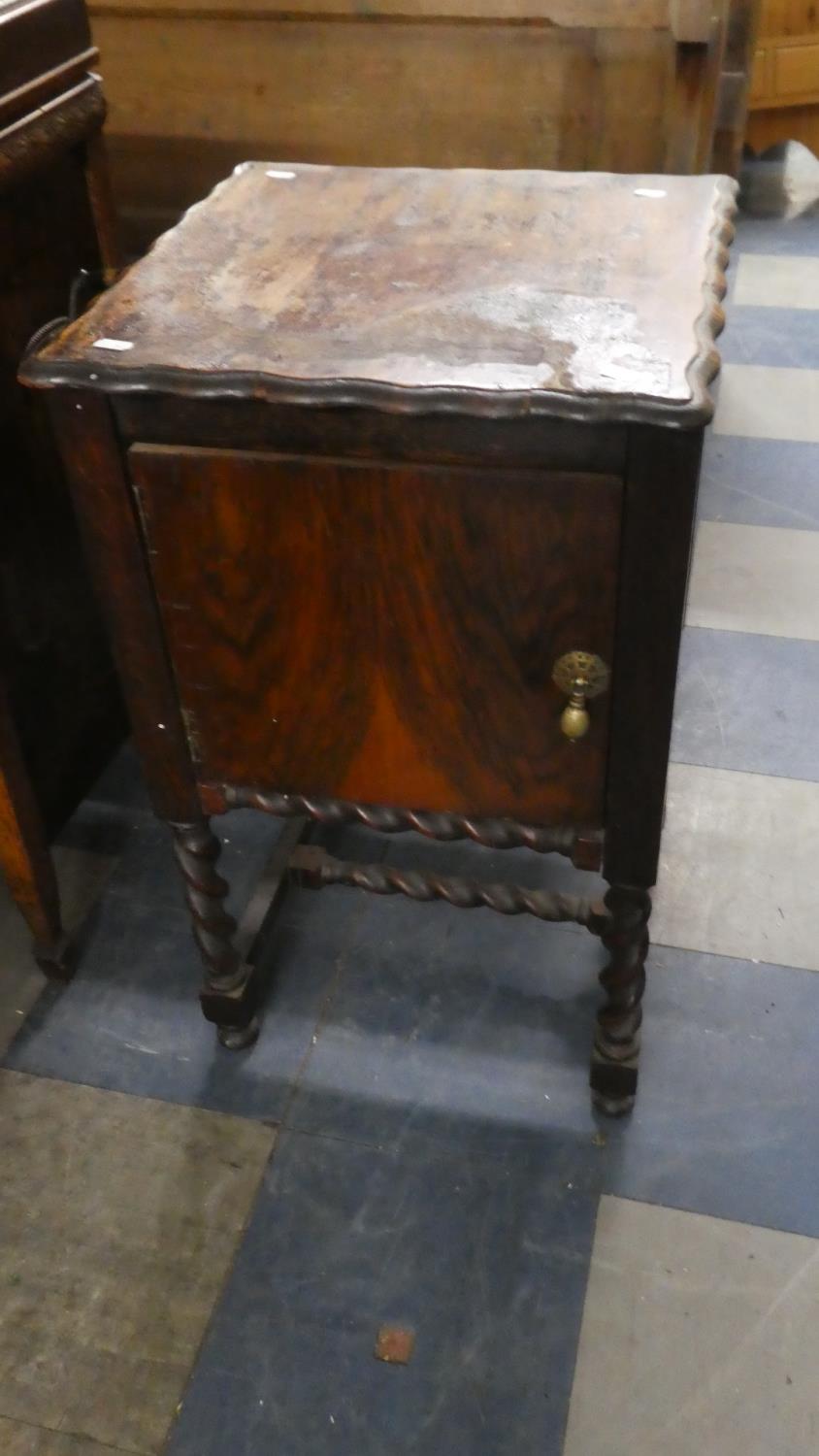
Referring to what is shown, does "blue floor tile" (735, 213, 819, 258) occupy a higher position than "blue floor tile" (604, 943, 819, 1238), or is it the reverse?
"blue floor tile" (604, 943, 819, 1238)

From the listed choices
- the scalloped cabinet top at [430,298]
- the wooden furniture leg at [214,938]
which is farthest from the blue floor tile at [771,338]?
the wooden furniture leg at [214,938]

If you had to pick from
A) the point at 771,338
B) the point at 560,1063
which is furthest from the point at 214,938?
the point at 771,338

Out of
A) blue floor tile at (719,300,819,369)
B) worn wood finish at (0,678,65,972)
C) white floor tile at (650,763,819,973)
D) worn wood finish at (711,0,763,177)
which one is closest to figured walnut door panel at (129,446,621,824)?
worn wood finish at (0,678,65,972)

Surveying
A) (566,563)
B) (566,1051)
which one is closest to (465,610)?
(566,563)

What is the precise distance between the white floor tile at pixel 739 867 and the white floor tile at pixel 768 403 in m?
0.93

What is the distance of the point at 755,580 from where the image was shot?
6.46 feet

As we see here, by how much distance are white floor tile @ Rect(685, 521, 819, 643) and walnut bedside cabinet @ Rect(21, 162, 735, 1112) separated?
0.88 m

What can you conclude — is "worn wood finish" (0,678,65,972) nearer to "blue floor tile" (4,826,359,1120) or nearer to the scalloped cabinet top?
"blue floor tile" (4,826,359,1120)

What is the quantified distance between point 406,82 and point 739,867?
3.60 feet

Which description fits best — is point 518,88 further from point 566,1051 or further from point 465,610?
point 566,1051

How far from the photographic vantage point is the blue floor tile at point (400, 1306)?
3.40 ft

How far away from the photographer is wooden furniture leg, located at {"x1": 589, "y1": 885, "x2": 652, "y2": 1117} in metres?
1.09

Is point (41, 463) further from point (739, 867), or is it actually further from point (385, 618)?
point (739, 867)

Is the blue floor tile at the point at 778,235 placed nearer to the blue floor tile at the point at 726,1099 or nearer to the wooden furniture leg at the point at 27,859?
the blue floor tile at the point at 726,1099
